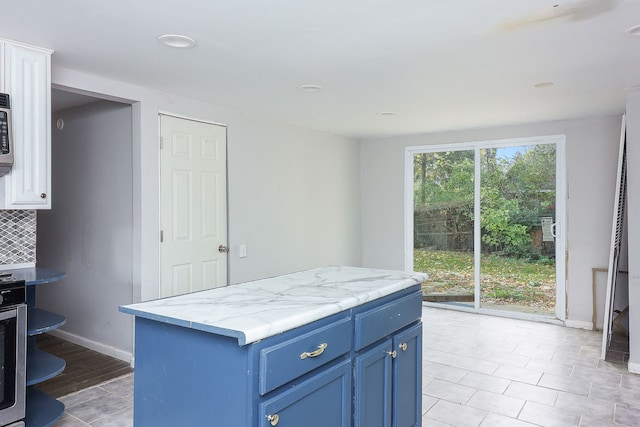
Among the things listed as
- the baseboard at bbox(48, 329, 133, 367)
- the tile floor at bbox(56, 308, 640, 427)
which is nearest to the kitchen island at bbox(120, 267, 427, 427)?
the tile floor at bbox(56, 308, 640, 427)

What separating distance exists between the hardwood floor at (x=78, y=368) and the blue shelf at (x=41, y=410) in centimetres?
32

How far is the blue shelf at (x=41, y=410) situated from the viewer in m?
2.60

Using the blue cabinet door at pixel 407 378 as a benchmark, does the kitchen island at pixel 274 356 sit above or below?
above

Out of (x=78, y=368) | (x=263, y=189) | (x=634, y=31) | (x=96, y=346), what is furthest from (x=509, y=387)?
(x=96, y=346)

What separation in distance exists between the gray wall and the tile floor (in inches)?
31.5

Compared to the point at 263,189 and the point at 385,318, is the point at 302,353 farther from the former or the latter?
the point at 263,189

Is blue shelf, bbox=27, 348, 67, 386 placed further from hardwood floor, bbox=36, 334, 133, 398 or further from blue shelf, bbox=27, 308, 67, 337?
hardwood floor, bbox=36, 334, 133, 398

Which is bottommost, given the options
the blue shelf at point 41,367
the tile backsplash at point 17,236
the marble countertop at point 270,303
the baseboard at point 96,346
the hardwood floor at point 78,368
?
the hardwood floor at point 78,368

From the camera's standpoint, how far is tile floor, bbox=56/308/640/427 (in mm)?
2844

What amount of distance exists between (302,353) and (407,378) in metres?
0.96

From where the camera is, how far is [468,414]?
2898 millimetres

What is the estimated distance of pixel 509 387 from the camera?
3.33m

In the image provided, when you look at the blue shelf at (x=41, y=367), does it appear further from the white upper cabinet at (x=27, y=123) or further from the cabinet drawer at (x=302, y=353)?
the cabinet drawer at (x=302, y=353)

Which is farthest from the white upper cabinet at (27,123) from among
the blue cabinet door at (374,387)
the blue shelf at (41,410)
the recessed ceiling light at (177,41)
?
the blue cabinet door at (374,387)
